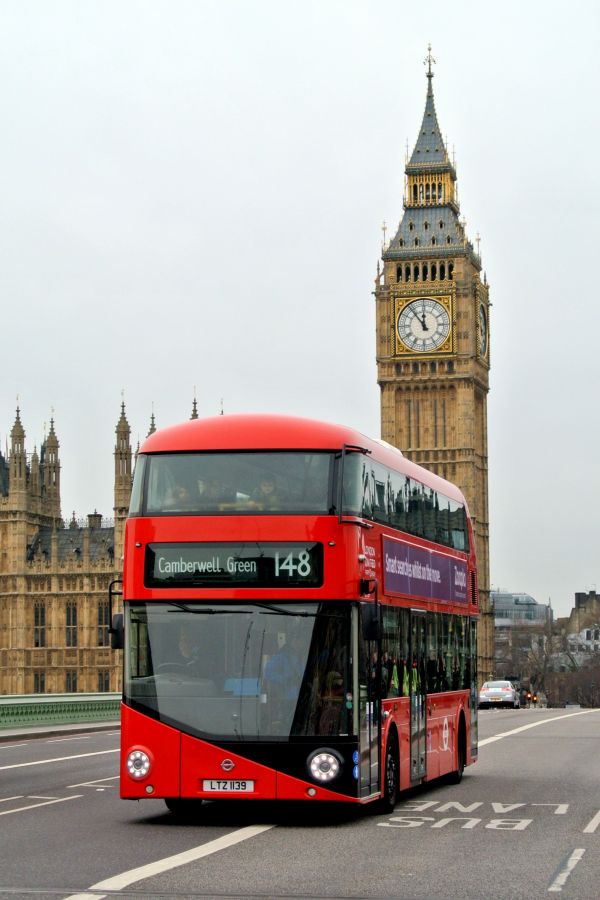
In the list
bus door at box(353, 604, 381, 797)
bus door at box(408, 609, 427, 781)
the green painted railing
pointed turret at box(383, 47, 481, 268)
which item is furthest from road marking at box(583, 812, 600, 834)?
pointed turret at box(383, 47, 481, 268)

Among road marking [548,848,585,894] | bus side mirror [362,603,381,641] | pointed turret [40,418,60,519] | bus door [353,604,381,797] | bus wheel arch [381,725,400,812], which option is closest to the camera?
road marking [548,848,585,894]

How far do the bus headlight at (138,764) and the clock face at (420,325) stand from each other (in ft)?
305

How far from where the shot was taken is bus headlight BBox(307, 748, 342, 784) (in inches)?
580

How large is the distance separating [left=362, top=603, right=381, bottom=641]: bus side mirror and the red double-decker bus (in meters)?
0.02

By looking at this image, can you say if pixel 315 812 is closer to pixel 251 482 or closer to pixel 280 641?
pixel 280 641

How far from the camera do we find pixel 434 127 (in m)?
116

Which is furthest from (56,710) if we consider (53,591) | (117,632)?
(53,591)

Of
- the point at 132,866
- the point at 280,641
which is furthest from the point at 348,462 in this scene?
the point at 132,866

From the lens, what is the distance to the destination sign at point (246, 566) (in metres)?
14.9

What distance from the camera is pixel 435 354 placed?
10688cm

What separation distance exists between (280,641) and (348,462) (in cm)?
180

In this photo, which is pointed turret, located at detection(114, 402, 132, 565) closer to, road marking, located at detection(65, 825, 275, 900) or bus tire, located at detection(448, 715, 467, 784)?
bus tire, located at detection(448, 715, 467, 784)

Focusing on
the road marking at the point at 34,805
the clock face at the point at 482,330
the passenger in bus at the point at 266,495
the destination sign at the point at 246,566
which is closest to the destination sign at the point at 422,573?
the destination sign at the point at 246,566

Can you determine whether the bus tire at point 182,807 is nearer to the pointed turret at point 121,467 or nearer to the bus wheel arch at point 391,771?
the bus wheel arch at point 391,771
